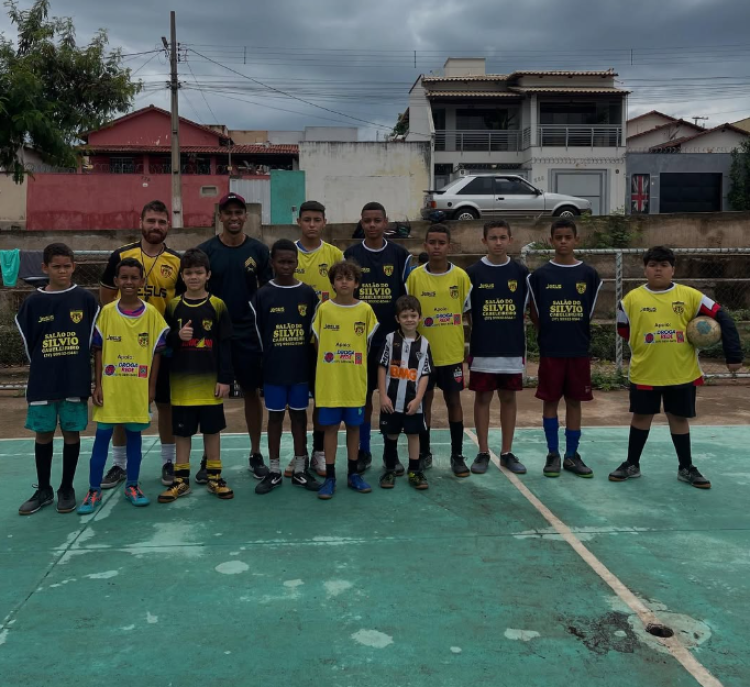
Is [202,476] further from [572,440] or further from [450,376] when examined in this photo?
[572,440]

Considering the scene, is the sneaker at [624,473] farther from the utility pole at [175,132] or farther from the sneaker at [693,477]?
the utility pole at [175,132]

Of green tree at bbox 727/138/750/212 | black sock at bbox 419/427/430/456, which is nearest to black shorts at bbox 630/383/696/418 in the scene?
black sock at bbox 419/427/430/456

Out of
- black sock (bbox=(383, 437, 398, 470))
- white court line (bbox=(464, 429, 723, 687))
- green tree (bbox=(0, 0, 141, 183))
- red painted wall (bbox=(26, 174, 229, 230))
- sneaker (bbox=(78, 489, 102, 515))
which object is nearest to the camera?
white court line (bbox=(464, 429, 723, 687))

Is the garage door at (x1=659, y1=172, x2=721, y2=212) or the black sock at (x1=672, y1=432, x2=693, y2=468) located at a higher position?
the garage door at (x1=659, y1=172, x2=721, y2=212)

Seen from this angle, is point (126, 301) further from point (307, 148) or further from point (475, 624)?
point (307, 148)

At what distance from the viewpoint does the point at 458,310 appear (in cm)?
549

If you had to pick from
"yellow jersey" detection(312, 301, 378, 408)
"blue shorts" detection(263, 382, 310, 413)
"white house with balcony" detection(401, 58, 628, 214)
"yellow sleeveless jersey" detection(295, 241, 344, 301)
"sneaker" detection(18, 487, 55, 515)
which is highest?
"white house with balcony" detection(401, 58, 628, 214)

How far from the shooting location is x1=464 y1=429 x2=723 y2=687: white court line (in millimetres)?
2793

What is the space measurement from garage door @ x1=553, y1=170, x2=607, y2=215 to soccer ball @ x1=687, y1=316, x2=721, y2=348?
27.4 m

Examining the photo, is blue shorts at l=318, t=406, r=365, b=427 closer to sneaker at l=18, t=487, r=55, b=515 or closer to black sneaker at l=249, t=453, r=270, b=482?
black sneaker at l=249, t=453, r=270, b=482

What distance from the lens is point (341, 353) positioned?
16.3 feet

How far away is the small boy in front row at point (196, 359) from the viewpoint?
489 centimetres

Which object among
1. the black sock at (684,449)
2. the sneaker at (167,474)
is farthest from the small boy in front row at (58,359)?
the black sock at (684,449)

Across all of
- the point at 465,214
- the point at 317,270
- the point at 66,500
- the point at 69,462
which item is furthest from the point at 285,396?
the point at 465,214
